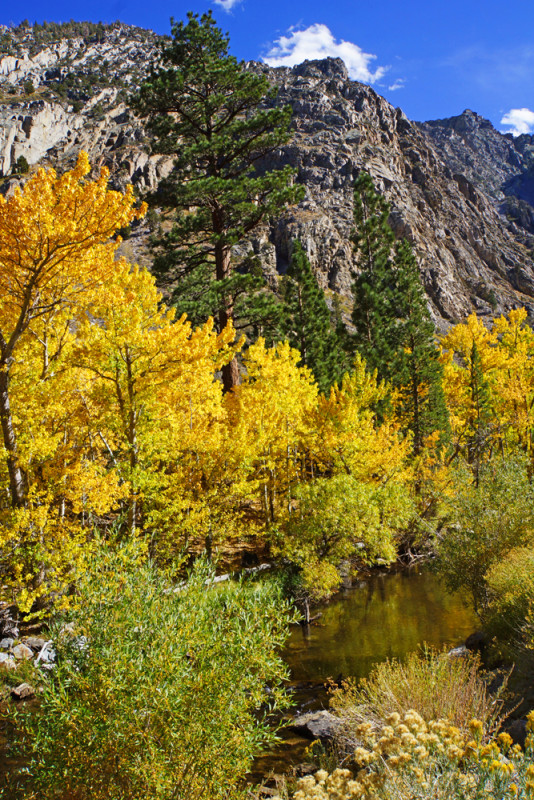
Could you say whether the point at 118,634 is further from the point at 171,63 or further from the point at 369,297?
the point at 369,297

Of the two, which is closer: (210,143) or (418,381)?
(210,143)

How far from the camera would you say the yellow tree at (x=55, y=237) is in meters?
7.91

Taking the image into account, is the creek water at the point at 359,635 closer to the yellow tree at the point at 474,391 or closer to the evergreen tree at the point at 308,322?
the yellow tree at the point at 474,391

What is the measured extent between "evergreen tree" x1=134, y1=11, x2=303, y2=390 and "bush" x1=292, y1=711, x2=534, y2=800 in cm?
1571

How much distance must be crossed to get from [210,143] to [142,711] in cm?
1907

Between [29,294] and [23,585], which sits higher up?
[29,294]

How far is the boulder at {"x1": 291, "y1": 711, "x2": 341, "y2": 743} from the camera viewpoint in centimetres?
798

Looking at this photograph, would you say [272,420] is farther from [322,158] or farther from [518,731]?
[322,158]

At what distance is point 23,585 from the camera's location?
10641 millimetres

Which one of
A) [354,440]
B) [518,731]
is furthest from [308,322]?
[518,731]

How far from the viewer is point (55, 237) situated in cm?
828

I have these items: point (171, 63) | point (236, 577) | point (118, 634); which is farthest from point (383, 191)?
point (118, 634)

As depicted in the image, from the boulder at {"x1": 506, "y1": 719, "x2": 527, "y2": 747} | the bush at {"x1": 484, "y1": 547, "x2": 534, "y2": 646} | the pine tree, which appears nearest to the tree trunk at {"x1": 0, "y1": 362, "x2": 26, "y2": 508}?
the boulder at {"x1": 506, "y1": 719, "x2": 527, "y2": 747}

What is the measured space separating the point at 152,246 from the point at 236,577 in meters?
13.7
